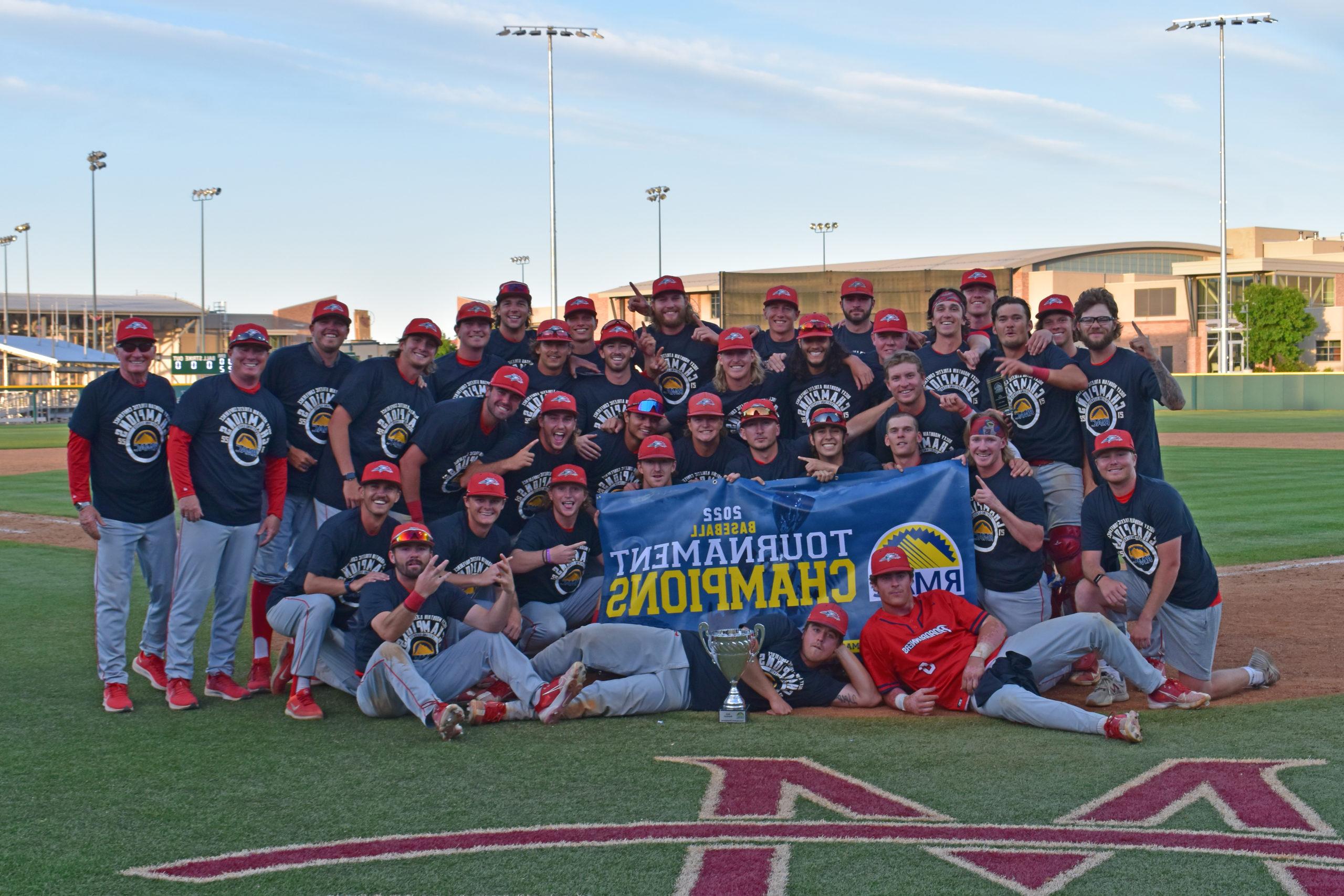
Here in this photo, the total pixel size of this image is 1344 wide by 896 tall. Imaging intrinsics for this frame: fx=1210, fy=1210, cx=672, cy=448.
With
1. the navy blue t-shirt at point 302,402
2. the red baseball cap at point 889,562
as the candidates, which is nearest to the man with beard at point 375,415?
the navy blue t-shirt at point 302,402

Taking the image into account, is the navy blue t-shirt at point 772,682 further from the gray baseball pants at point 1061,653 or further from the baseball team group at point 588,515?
the gray baseball pants at point 1061,653

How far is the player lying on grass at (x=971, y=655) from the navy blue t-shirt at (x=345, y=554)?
2.84 m

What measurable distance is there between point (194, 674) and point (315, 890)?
13.6 ft

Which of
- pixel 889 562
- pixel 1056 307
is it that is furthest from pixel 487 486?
pixel 1056 307

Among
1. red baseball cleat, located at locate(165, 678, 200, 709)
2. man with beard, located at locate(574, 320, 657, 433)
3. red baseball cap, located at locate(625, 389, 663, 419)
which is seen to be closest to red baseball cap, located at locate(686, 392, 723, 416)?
red baseball cap, located at locate(625, 389, 663, 419)

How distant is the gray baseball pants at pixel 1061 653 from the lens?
6.34 metres

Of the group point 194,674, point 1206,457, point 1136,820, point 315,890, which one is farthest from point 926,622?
point 1206,457

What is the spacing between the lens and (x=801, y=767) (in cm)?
562

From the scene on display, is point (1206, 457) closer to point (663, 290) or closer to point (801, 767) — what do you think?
point (663, 290)

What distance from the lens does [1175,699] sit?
667 cm

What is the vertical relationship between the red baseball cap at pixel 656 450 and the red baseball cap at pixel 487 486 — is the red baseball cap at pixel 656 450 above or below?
above

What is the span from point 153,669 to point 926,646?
4.67 meters

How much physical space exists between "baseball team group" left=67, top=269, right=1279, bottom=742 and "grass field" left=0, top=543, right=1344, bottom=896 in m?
0.27

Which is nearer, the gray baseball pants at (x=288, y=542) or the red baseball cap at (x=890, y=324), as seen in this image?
the gray baseball pants at (x=288, y=542)
